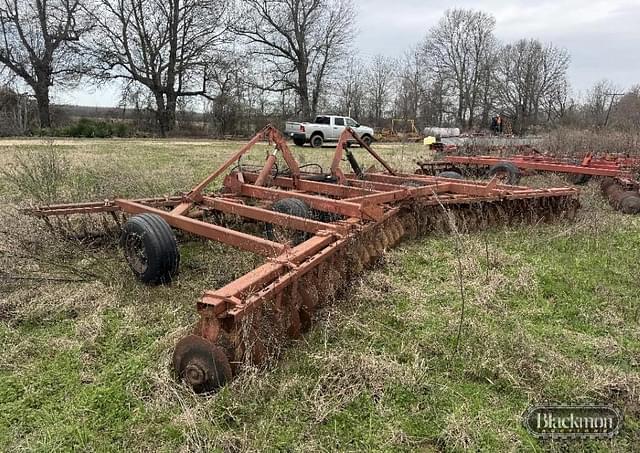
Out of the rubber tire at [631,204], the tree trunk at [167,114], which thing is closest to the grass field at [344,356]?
the rubber tire at [631,204]

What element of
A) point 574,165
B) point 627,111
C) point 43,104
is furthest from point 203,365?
point 43,104

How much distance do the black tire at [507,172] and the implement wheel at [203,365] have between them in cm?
724

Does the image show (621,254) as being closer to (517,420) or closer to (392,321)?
(392,321)

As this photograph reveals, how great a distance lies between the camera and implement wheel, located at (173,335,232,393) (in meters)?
2.40

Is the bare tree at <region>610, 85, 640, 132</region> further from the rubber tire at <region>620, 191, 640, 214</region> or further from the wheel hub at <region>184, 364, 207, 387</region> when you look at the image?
the wheel hub at <region>184, 364, 207, 387</region>

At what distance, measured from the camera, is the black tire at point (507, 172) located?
8.53 m

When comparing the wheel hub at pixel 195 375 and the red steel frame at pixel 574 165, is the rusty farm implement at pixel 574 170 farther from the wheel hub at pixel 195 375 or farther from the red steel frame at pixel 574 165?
the wheel hub at pixel 195 375

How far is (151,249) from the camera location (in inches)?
147

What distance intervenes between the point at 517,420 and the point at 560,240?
3.42 metres

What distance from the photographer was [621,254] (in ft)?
15.8

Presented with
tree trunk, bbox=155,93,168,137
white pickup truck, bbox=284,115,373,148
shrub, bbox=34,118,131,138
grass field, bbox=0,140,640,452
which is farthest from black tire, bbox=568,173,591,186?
tree trunk, bbox=155,93,168,137

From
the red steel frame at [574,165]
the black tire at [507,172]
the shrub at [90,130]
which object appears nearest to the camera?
the red steel frame at [574,165]

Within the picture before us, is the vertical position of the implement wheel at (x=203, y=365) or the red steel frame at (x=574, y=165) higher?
the red steel frame at (x=574, y=165)

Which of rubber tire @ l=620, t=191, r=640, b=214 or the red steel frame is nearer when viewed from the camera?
rubber tire @ l=620, t=191, r=640, b=214
